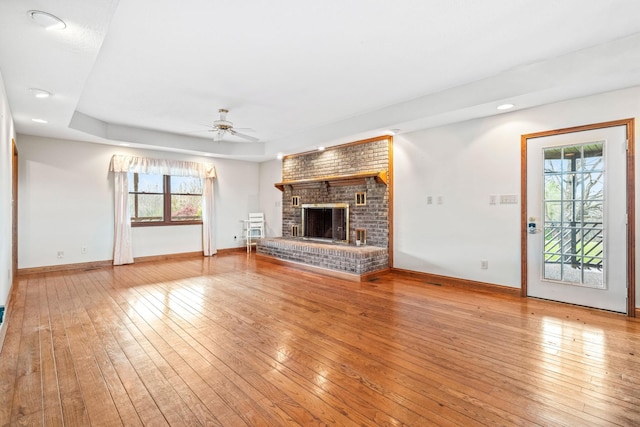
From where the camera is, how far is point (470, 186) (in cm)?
443

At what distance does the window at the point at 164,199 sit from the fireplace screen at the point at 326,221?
2648 mm

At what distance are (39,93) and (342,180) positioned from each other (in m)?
4.49

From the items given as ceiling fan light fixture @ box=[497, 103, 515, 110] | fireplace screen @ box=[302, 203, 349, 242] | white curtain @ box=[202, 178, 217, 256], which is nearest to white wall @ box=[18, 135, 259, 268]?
white curtain @ box=[202, 178, 217, 256]

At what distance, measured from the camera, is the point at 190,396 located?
1861 mm

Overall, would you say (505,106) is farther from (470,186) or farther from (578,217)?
(578,217)

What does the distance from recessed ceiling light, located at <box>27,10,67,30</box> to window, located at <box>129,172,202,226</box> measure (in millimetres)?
A: 4778

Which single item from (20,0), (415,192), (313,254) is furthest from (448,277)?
(20,0)

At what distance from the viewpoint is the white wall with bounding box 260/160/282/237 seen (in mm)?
7787

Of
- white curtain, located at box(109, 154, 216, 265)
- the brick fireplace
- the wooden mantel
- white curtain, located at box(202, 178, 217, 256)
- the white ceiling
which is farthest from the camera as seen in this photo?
white curtain, located at box(202, 178, 217, 256)

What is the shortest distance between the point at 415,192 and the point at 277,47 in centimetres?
320

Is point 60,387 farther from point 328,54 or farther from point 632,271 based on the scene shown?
point 632,271

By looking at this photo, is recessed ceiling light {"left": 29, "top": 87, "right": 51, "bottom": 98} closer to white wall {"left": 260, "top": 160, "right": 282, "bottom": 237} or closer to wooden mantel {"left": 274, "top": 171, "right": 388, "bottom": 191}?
wooden mantel {"left": 274, "top": 171, "right": 388, "bottom": 191}

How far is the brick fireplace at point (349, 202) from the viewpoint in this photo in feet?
17.1

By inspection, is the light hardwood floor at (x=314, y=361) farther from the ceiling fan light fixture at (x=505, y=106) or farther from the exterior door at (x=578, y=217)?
the ceiling fan light fixture at (x=505, y=106)
